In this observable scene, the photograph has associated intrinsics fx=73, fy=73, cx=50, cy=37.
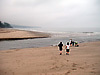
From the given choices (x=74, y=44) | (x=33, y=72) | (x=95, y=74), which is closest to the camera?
(x=95, y=74)

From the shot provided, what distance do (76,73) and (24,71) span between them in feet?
13.0

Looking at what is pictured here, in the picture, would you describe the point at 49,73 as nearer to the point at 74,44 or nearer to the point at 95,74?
the point at 95,74

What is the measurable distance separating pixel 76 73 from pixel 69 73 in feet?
1.65

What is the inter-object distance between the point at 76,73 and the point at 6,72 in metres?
5.31

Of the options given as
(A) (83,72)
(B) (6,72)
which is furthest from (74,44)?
(B) (6,72)

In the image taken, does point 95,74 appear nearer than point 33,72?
Yes

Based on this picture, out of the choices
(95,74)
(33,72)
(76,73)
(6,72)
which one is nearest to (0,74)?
(6,72)

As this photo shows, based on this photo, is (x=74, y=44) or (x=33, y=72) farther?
(x=74, y=44)

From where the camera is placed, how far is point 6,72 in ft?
18.4

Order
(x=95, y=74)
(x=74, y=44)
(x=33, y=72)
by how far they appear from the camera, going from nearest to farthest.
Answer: (x=95, y=74) → (x=33, y=72) → (x=74, y=44)

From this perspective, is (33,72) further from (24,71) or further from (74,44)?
(74,44)

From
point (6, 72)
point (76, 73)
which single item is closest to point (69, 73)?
point (76, 73)

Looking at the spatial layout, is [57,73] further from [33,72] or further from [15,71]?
[15,71]

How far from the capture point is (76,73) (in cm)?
532
